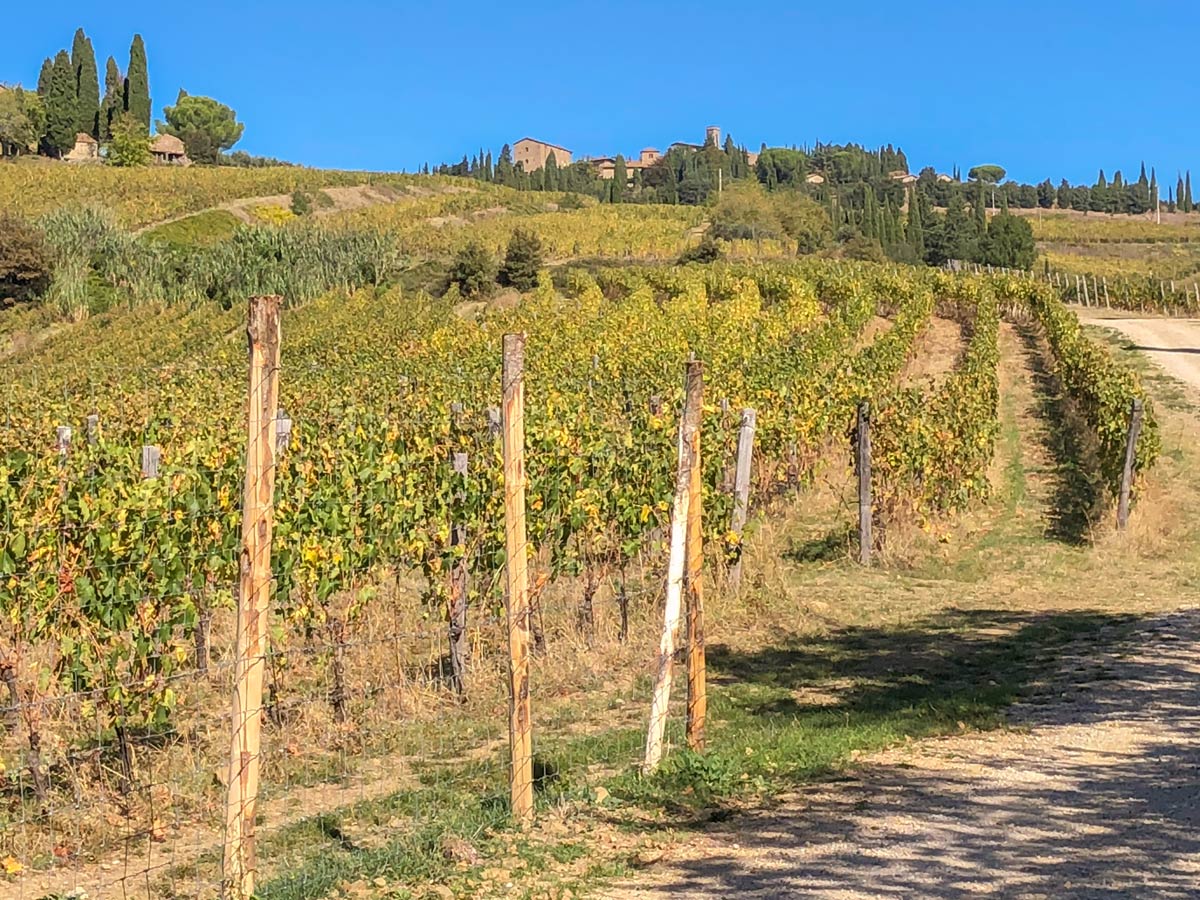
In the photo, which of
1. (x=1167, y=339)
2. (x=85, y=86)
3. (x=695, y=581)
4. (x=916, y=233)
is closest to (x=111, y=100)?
(x=85, y=86)

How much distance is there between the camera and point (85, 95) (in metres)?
106

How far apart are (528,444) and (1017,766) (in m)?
4.48

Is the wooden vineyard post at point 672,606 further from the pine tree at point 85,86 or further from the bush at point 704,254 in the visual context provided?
the pine tree at point 85,86

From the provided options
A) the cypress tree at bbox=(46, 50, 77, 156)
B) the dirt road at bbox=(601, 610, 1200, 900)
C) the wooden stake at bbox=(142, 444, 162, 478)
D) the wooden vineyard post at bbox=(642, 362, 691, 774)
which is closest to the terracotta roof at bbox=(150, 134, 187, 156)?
the cypress tree at bbox=(46, 50, 77, 156)

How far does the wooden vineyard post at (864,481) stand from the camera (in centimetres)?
1302

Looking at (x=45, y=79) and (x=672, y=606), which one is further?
(x=45, y=79)

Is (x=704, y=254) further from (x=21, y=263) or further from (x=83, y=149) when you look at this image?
(x=83, y=149)

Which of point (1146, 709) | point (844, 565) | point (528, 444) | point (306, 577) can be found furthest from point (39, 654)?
point (844, 565)

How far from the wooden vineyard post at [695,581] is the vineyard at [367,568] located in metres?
0.39

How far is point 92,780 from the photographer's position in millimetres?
6828

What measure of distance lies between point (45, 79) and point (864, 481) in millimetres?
110203

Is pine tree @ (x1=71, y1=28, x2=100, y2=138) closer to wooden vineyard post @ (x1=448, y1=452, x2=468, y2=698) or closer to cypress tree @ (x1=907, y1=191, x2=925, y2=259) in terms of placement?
cypress tree @ (x1=907, y1=191, x2=925, y2=259)

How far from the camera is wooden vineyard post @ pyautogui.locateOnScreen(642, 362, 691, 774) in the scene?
6.52 m

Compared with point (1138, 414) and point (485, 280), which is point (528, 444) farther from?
point (485, 280)
